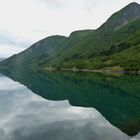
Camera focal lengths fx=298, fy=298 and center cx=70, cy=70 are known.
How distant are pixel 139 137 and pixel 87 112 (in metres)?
A: 28.6

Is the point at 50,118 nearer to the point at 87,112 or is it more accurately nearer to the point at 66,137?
the point at 87,112

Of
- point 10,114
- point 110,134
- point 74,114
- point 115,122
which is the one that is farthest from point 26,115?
point 110,134

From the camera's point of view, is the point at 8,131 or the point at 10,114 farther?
the point at 10,114

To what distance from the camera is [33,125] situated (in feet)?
178

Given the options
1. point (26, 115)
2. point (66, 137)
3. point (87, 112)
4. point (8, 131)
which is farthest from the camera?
point (87, 112)

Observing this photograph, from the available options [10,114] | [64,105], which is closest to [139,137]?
[10,114]

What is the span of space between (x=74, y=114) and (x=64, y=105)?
49.5 ft

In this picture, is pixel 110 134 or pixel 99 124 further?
pixel 99 124

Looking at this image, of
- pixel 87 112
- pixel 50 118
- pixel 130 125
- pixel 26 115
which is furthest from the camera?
pixel 87 112

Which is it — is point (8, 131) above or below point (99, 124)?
above

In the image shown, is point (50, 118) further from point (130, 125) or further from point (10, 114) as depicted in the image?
point (130, 125)

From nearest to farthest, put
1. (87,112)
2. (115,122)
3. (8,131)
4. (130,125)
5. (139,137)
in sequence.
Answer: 1. (139,137)
2. (8,131)
3. (130,125)
4. (115,122)
5. (87,112)

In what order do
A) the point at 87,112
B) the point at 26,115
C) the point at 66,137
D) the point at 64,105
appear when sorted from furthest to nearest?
the point at 64,105 → the point at 87,112 → the point at 26,115 → the point at 66,137

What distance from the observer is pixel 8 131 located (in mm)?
49750
